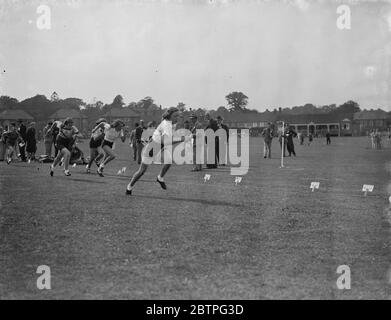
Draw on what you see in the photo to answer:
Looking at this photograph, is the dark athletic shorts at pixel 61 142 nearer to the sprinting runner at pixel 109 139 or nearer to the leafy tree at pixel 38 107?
the sprinting runner at pixel 109 139

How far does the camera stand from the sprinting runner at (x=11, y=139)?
80.4 ft

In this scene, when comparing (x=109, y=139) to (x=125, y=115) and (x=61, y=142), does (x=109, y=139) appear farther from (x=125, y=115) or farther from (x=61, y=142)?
(x=125, y=115)

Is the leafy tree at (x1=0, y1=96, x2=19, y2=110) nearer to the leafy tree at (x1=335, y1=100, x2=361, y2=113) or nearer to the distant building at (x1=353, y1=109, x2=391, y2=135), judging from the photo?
the distant building at (x1=353, y1=109, x2=391, y2=135)

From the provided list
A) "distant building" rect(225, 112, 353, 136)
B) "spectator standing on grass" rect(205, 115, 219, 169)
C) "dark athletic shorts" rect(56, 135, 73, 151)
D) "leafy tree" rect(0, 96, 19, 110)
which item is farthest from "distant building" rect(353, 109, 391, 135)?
"dark athletic shorts" rect(56, 135, 73, 151)

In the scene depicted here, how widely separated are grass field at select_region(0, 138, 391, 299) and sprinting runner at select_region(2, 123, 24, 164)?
11787 mm

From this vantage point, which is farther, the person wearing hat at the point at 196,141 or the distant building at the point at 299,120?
the distant building at the point at 299,120

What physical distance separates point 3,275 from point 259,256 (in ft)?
10.5

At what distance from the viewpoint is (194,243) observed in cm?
733

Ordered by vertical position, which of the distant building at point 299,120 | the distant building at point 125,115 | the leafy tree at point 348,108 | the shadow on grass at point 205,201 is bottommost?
the shadow on grass at point 205,201

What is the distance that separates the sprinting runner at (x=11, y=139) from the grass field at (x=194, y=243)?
1179 cm

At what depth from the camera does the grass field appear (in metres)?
5.43

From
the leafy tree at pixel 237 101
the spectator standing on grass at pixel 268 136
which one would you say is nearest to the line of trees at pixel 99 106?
the leafy tree at pixel 237 101

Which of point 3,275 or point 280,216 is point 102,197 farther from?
point 3,275
